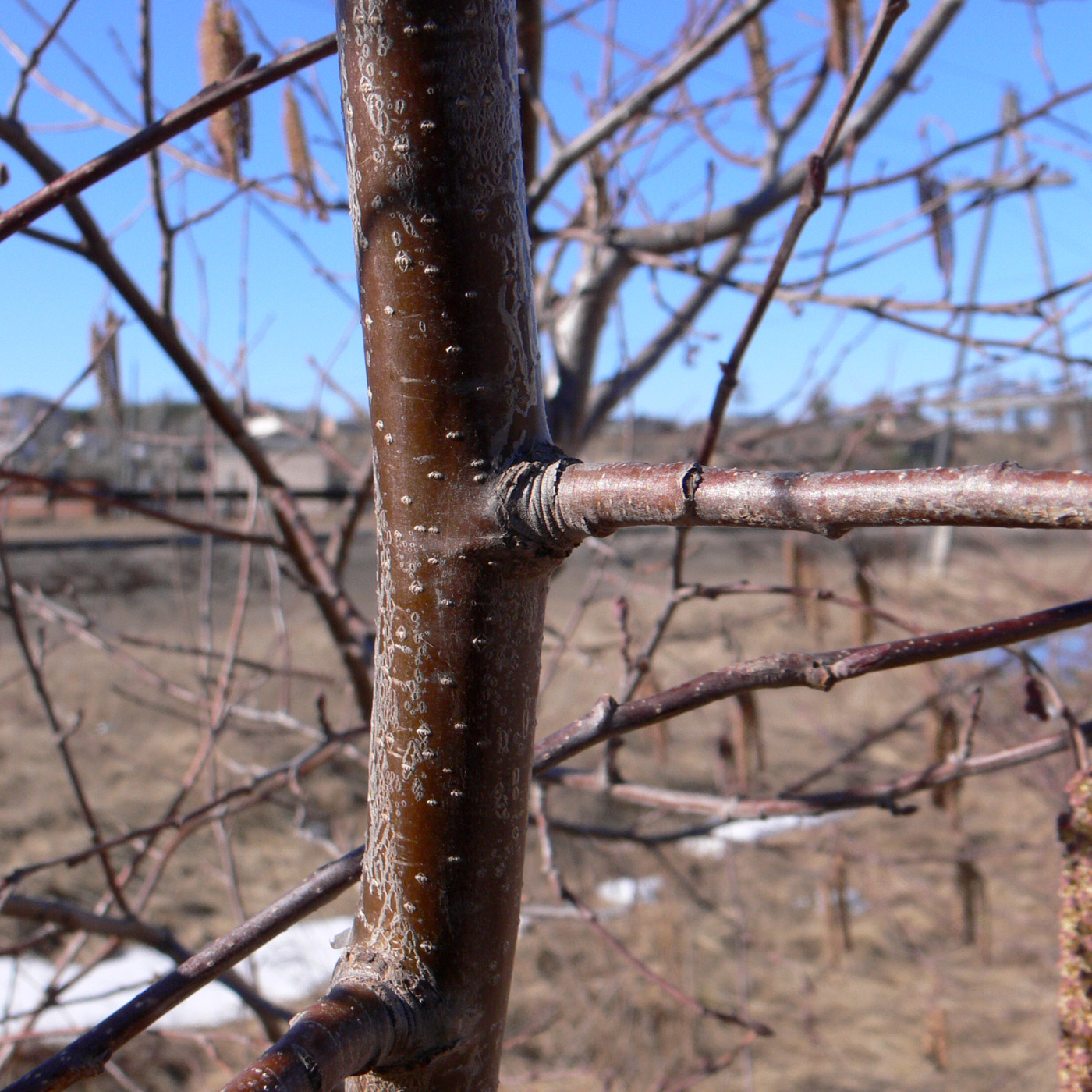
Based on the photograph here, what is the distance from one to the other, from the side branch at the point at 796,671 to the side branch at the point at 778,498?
12 centimetres

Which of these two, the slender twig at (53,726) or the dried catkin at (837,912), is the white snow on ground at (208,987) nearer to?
the dried catkin at (837,912)

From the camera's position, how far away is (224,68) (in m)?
0.82

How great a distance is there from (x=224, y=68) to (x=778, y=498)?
76cm

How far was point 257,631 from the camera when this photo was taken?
561 cm

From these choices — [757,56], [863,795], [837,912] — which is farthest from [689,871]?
[863,795]

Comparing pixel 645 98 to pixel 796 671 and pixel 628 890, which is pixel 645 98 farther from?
pixel 628 890

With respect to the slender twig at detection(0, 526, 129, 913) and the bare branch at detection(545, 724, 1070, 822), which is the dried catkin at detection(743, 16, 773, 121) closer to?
the bare branch at detection(545, 724, 1070, 822)

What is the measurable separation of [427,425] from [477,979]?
24 cm

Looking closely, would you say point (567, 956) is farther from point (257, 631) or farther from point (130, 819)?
point (257, 631)

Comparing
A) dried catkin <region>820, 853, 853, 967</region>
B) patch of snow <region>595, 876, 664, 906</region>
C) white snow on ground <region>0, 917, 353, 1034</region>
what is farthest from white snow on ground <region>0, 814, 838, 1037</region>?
patch of snow <region>595, 876, 664, 906</region>

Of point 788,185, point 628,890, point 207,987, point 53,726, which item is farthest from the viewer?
point 628,890

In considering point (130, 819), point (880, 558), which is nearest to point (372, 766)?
point (130, 819)

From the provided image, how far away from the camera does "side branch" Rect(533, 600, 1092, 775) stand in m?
0.40

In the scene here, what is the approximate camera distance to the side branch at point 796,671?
396mm
